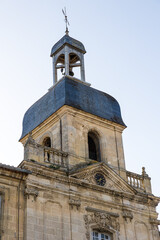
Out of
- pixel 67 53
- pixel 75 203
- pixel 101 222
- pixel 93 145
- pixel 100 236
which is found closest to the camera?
pixel 75 203

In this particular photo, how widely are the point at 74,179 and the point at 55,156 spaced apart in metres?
1.39

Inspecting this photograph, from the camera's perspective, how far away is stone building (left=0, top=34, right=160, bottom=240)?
18188mm

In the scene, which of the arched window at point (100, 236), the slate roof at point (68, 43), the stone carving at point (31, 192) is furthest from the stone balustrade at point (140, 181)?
the slate roof at point (68, 43)

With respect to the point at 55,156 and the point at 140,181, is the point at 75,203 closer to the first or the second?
the point at 55,156

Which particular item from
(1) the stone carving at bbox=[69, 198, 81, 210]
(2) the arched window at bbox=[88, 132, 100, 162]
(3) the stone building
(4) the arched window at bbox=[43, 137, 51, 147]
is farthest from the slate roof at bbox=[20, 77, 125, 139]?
(1) the stone carving at bbox=[69, 198, 81, 210]

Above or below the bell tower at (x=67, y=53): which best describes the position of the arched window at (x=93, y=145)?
below

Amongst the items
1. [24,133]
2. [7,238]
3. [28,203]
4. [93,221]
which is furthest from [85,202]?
[24,133]

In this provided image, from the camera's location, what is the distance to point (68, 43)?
84.7ft

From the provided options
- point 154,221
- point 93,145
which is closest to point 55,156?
point 93,145

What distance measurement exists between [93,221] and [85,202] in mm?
862

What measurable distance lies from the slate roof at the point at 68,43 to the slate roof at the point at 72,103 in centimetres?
310

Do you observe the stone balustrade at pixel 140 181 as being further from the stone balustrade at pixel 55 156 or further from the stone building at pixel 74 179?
the stone balustrade at pixel 55 156

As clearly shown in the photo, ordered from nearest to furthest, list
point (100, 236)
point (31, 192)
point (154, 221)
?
point (31, 192), point (100, 236), point (154, 221)

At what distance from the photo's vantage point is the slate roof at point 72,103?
22594mm
